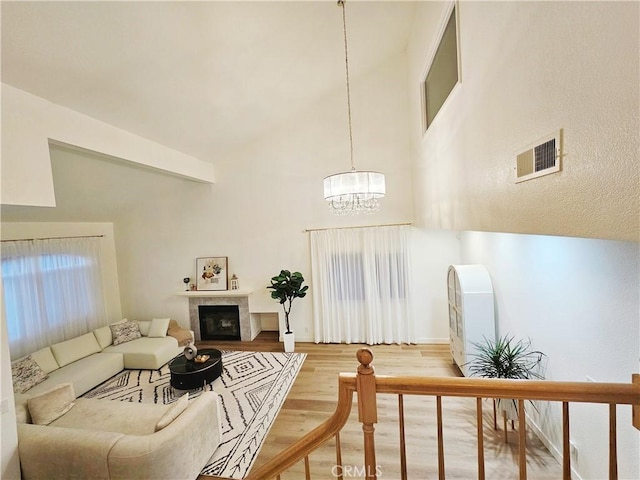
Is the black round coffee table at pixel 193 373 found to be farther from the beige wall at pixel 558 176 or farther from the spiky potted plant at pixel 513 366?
the beige wall at pixel 558 176

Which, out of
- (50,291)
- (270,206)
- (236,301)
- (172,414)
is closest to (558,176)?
(172,414)

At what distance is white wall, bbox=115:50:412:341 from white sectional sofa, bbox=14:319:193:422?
1.12m

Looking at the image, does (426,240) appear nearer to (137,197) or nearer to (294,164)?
(294,164)

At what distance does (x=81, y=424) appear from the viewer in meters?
2.77

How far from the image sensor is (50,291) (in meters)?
4.70

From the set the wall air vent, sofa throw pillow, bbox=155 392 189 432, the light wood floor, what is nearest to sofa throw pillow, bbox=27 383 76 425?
sofa throw pillow, bbox=155 392 189 432

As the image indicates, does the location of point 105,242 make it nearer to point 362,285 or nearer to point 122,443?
point 122,443

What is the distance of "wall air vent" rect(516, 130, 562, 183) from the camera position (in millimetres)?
1098

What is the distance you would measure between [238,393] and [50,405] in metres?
1.92

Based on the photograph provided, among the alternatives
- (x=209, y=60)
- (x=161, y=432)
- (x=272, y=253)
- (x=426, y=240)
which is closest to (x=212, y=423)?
(x=161, y=432)

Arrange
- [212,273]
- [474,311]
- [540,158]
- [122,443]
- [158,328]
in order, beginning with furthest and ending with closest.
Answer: [212,273], [158,328], [474,311], [122,443], [540,158]

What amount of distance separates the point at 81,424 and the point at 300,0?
466 cm

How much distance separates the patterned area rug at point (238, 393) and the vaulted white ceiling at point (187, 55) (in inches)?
138

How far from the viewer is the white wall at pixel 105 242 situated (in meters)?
4.74
